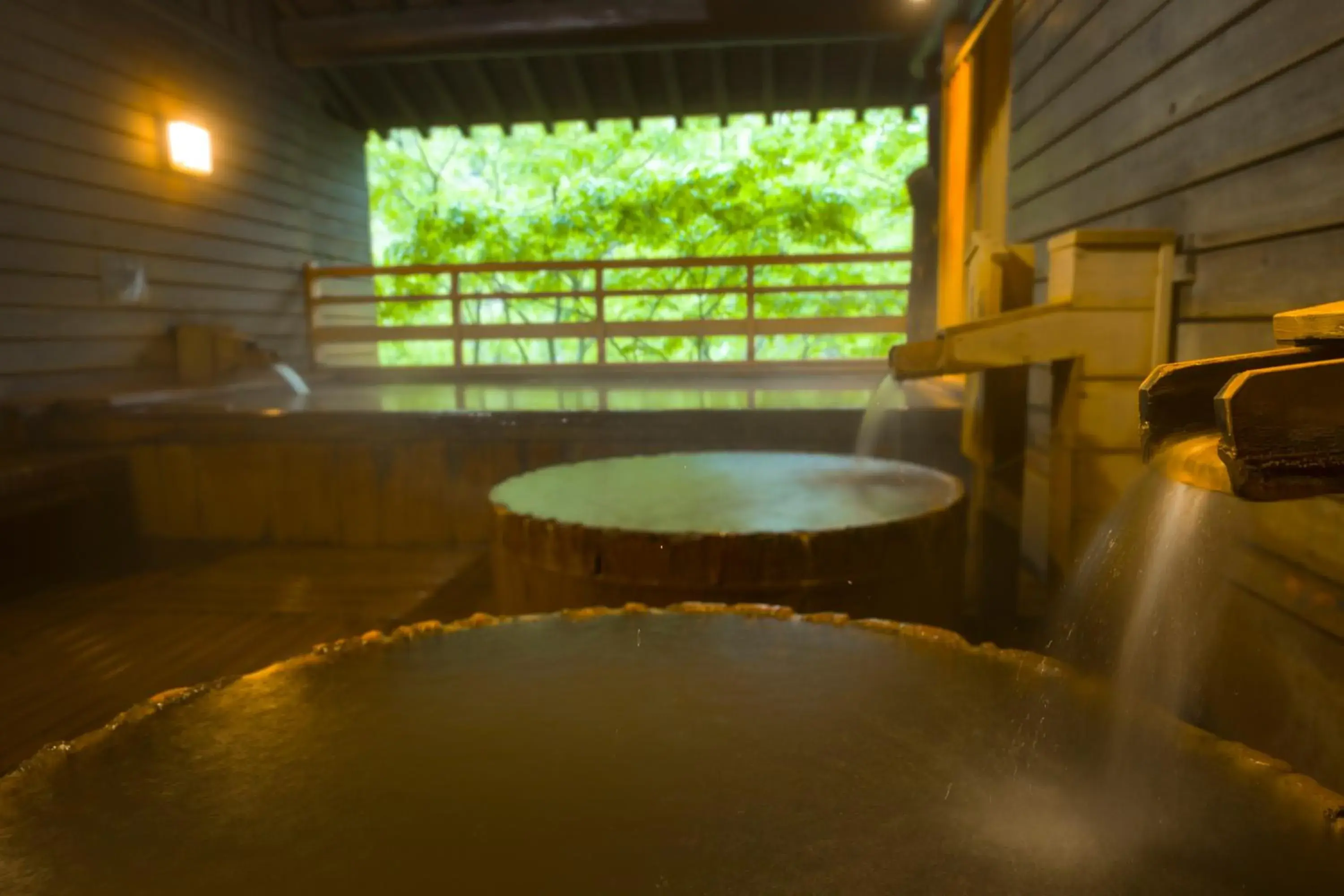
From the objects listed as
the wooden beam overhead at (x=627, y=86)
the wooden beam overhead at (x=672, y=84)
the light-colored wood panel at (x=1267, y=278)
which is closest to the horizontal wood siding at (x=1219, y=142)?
the light-colored wood panel at (x=1267, y=278)

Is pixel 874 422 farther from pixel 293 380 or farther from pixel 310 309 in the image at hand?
pixel 310 309

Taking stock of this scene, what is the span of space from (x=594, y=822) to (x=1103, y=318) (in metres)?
2.12

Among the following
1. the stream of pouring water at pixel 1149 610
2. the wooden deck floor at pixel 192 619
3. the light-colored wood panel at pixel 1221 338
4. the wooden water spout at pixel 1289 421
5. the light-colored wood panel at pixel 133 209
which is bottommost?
the wooden deck floor at pixel 192 619

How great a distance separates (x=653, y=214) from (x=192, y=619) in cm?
1177

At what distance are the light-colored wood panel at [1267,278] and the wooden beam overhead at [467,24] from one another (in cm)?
589

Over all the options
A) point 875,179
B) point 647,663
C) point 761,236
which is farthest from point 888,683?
point 875,179

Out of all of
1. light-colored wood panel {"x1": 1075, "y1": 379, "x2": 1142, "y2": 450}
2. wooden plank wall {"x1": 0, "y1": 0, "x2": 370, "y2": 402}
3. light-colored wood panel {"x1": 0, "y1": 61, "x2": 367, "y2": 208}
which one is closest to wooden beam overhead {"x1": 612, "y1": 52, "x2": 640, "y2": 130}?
wooden plank wall {"x1": 0, "y1": 0, "x2": 370, "y2": 402}

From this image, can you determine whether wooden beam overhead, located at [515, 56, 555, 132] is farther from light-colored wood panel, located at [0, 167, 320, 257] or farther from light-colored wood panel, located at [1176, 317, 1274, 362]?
light-colored wood panel, located at [1176, 317, 1274, 362]

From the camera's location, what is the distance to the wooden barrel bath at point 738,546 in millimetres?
2055

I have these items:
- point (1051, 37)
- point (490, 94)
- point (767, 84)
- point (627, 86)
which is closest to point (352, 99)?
point (490, 94)

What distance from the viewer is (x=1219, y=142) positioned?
7.58 ft

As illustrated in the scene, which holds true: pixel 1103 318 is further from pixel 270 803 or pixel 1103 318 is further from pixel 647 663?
pixel 270 803

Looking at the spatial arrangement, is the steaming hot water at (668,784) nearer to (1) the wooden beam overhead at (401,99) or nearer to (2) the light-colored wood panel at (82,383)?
(2) the light-colored wood panel at (82,383)

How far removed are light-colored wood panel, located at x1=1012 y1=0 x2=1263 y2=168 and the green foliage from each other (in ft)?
30.6
